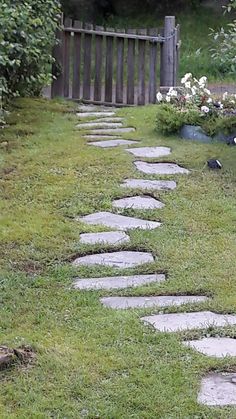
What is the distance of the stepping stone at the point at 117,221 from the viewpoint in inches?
191

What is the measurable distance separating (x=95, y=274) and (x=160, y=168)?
2.38 meters

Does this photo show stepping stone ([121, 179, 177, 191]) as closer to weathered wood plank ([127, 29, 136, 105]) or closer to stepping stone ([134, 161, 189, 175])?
stepping stone ([134, 161, 189, 175])

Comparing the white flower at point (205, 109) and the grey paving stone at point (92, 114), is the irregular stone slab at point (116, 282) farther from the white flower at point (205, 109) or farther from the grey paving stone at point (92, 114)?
the grey paving stone at point (92, 114)

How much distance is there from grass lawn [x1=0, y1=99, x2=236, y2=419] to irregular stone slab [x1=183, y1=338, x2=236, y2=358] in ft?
0.15

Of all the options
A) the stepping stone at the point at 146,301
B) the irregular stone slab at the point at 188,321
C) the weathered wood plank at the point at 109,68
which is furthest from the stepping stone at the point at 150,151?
the irregular stone slab at the point at 188,321

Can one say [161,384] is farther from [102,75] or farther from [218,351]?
[102,75]

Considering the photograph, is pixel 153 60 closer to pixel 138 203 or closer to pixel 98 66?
pixel 98 66

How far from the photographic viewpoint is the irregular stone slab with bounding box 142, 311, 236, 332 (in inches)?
135

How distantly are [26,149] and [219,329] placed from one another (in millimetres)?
3827

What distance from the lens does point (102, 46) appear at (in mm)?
9531

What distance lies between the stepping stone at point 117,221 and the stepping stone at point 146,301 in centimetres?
106

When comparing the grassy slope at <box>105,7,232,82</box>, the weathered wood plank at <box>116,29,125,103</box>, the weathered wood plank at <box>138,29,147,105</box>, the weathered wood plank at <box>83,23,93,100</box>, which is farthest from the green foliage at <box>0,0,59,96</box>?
the grassy slope at <box>105,7,232,82</box>

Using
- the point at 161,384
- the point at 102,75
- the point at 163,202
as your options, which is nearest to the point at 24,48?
the point at 102,75

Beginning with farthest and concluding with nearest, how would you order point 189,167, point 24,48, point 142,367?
point 24,48, point 189,167, point 142,367
